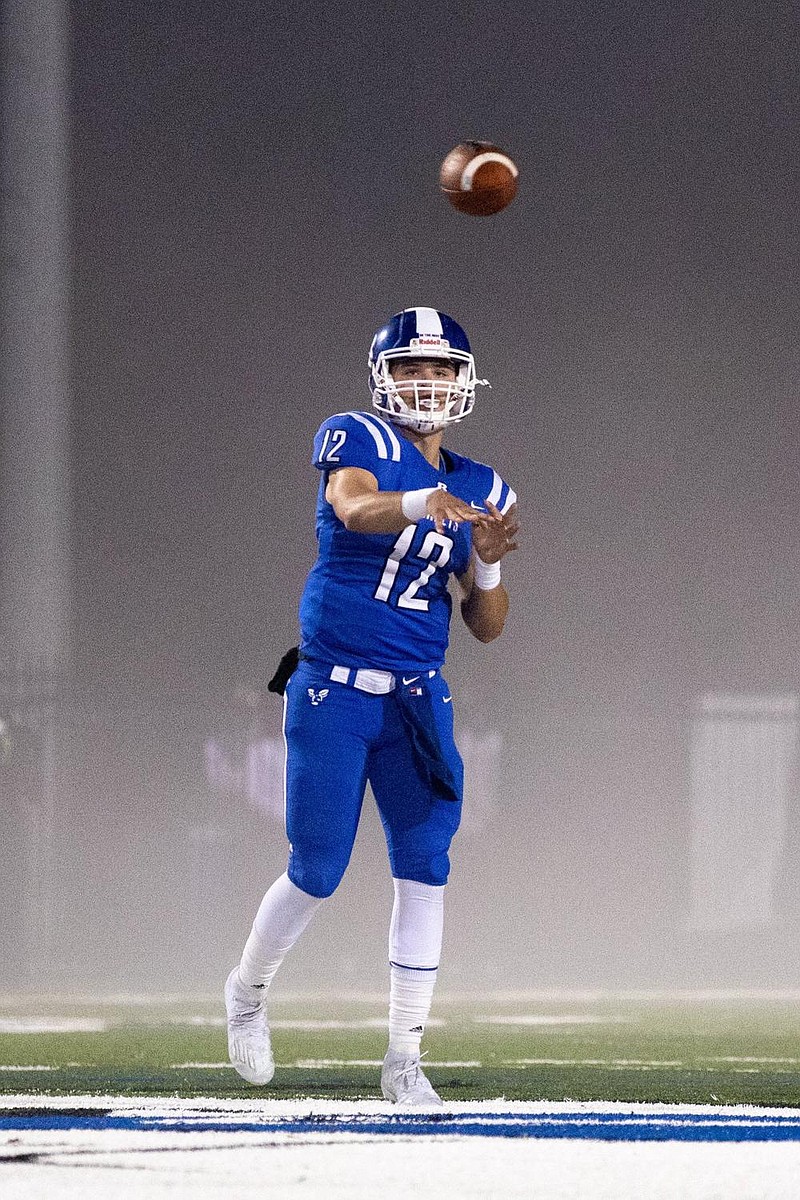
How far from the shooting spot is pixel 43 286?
24.1 ft

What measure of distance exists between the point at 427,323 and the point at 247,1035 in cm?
112

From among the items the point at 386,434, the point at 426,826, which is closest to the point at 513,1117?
the point at 426,826

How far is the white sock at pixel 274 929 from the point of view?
267 centimetres

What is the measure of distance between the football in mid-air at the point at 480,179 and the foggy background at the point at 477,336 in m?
3.75

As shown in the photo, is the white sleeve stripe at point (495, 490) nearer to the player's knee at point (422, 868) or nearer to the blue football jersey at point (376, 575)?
the blue football jersey at point (376, 575)

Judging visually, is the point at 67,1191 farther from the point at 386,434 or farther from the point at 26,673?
the point at 26,673

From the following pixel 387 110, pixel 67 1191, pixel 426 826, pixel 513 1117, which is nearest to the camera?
pixel 67 1191

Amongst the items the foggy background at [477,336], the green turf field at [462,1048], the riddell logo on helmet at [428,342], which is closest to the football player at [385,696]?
the riddell logo on helmet at [428,342]

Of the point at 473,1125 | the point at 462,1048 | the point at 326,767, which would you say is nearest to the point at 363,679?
the point at 326,767

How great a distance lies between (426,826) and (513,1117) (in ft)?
1.46

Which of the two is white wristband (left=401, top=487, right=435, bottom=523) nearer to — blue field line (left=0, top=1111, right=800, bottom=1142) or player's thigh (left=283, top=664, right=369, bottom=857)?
player's thigh (left=283, top=664, right=369, bottom=857)

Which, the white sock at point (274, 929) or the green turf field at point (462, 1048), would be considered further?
the green turf field at point (462, 1048)

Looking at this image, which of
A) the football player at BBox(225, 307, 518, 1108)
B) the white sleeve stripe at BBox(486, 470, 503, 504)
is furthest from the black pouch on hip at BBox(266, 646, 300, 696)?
the white sleeve stripe at BBox(486, 470, 503, 504)

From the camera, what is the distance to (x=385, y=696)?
267cm
